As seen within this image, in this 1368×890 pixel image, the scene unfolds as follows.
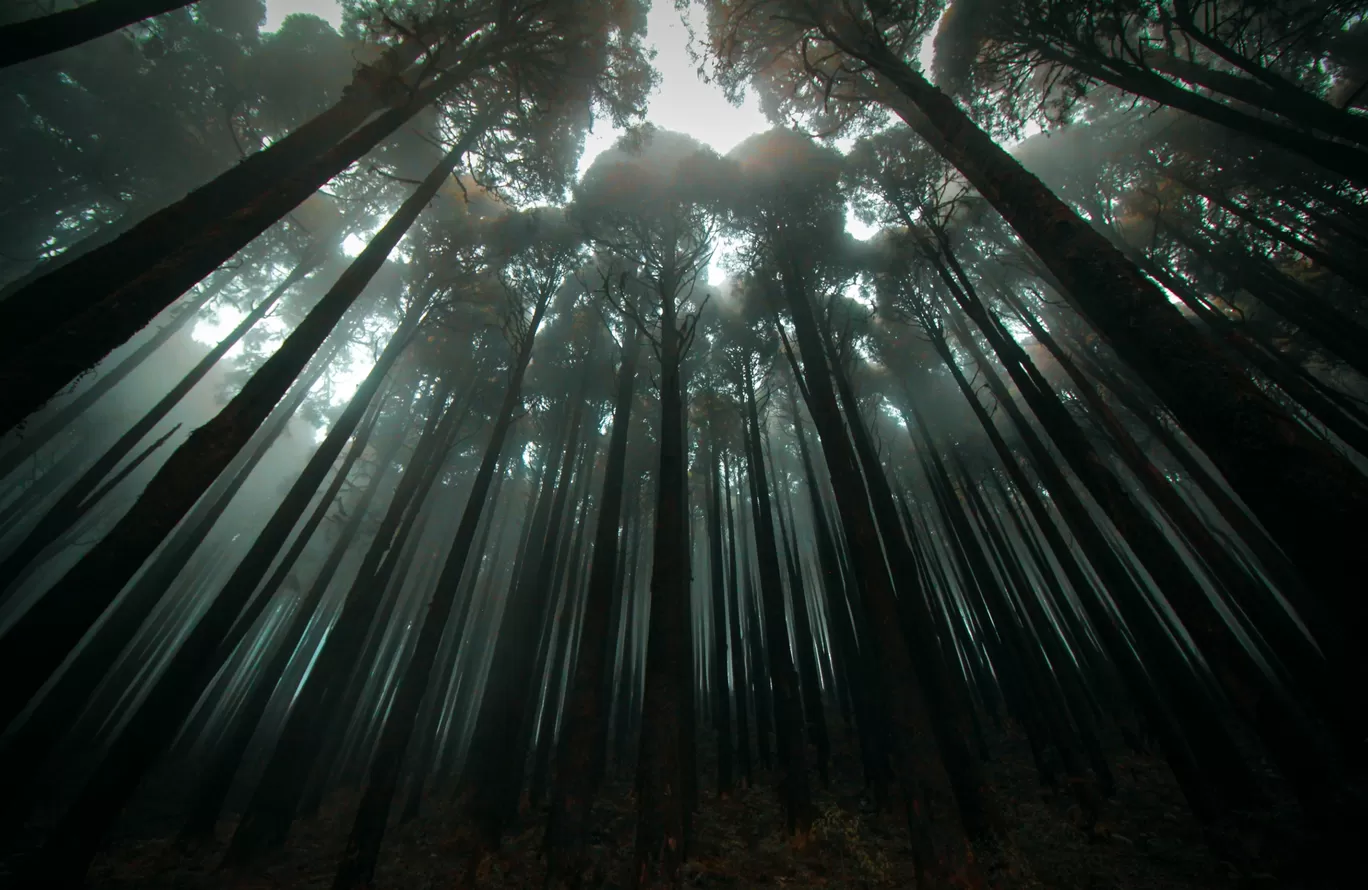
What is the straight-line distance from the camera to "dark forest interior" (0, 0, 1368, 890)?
364 cm

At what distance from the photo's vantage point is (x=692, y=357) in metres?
15.2

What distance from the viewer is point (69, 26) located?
3398 mm

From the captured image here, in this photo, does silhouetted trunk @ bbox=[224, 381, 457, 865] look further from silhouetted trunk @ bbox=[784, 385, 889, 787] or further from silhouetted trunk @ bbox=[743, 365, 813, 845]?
silhouetted trunk @ bbox=[784, 385, 889, 787]

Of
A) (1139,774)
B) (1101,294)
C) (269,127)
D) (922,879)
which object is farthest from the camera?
(269,127)

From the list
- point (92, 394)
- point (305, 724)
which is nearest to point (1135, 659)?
point (305, 724)

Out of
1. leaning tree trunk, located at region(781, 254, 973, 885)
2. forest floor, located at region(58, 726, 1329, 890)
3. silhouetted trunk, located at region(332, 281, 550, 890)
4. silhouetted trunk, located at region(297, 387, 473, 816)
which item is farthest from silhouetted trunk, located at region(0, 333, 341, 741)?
leaning tree trunk, located at region(781, 254, 973, 885)

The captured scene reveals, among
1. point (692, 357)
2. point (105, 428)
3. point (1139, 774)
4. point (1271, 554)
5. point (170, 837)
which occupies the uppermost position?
point (105, 428)

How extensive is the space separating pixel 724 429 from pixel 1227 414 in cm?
1273

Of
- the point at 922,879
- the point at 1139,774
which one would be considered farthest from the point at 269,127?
the point at 1139,774

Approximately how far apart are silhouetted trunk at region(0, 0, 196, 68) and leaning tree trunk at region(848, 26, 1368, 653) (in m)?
6.50

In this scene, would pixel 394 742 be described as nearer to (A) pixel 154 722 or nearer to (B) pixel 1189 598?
(A) pixel 154 722

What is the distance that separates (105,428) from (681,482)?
3509cm

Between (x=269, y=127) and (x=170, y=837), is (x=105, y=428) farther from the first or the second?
(x=170, y=837)

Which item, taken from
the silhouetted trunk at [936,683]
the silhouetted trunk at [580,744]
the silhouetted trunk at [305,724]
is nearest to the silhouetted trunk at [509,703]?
the silhouetted trunk at [580,744]
